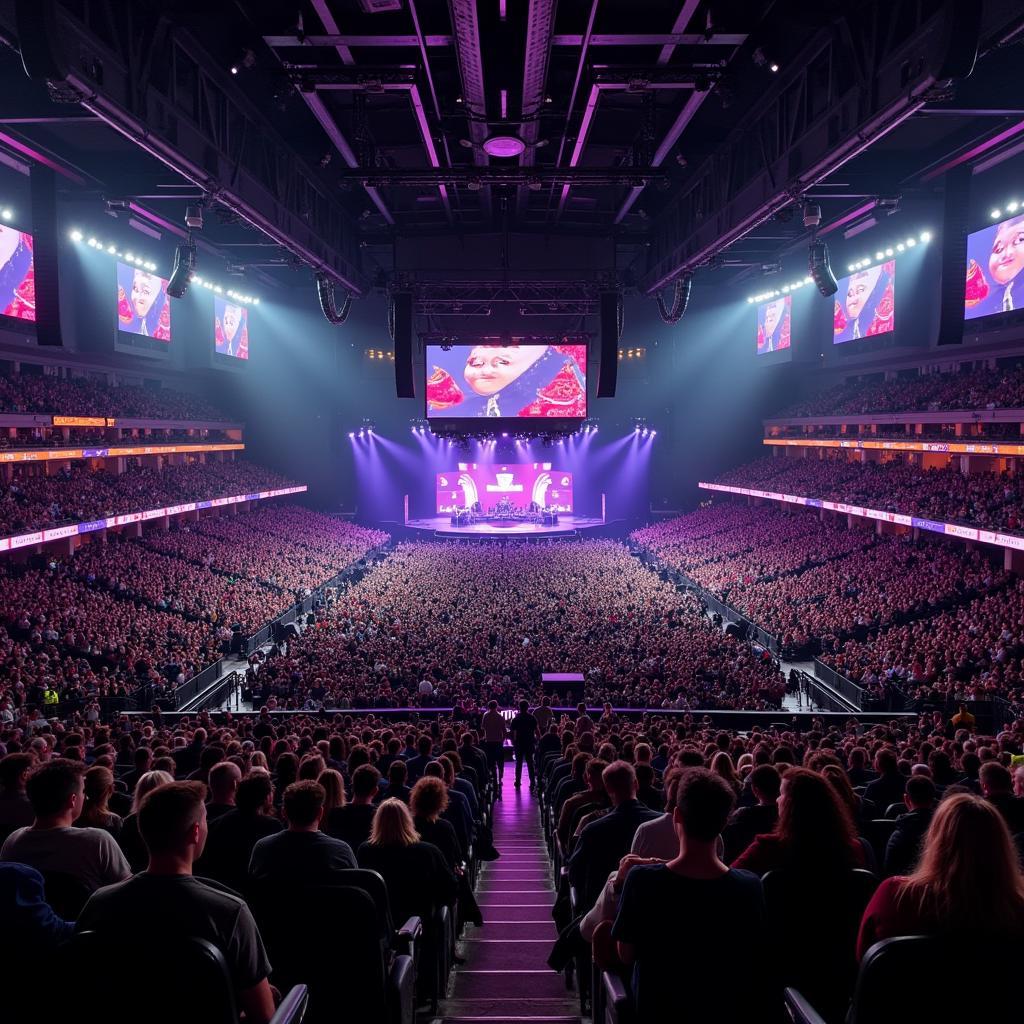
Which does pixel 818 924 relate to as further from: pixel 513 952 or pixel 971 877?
pixel 513 952

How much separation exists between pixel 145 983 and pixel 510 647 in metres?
19.2

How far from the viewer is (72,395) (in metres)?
30.7

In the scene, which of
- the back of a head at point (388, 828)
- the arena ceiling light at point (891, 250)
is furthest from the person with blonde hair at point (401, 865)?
the arena ceiling light at point (891, 250)

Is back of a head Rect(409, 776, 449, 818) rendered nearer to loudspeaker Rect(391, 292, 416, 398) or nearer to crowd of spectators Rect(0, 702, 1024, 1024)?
crowd of spectators Rect(0, 702, 1024, 1024)

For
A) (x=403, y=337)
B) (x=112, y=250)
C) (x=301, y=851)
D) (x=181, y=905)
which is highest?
(x=112, y=250)

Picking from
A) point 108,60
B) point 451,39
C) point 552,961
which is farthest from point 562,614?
point 552,961

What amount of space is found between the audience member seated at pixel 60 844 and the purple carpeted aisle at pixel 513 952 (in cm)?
227

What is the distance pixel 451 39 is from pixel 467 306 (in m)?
18.4

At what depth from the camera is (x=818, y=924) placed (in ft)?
11.0

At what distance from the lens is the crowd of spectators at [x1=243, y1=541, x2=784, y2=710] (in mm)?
17969

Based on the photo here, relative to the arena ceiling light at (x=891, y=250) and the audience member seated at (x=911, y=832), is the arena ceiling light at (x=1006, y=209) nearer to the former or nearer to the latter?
the arena ceiling light at (x=891, y=250)

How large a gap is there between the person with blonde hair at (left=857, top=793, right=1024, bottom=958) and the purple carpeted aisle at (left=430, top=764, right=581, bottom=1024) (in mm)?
2951

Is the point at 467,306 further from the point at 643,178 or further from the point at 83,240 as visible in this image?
the point at 643,178

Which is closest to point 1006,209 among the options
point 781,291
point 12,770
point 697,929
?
point 781,291
